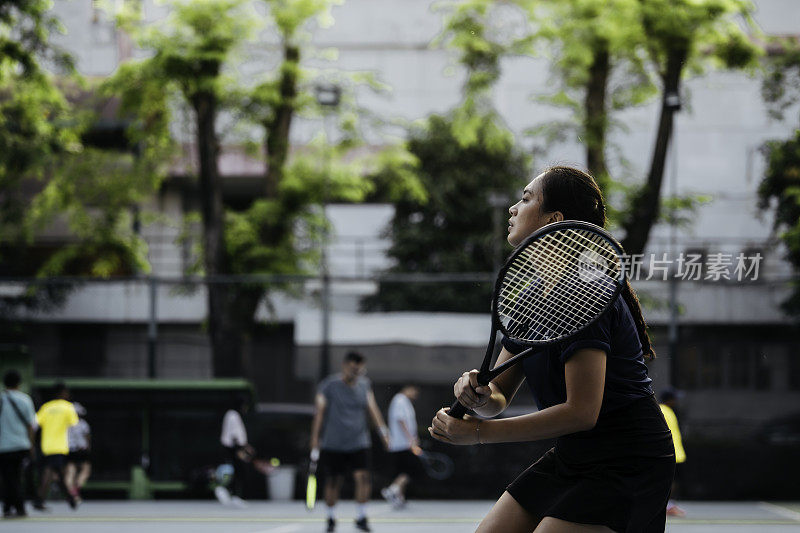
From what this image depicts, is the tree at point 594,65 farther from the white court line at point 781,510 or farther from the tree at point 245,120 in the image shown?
the white court line at point 781,510

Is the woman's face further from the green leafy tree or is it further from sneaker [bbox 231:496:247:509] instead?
the green leafy tree

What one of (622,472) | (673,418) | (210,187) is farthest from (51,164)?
(622,472)

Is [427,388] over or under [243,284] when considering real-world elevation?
under

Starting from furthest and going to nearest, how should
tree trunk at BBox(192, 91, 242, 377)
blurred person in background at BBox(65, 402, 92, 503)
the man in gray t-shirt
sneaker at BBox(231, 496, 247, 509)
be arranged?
1. tree trunk at BBox(192, 91, 242, 377)
2. sneaker at BBox(231, 496, 247, 509)
3. blurred person in background at BBox(65, 402, 92, 503)
4. the man in gray t-shirt

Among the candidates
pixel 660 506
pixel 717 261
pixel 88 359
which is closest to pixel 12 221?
pixel 88 359

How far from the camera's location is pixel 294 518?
A: 13.5 m

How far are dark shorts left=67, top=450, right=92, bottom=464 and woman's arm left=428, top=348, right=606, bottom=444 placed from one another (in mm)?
12820

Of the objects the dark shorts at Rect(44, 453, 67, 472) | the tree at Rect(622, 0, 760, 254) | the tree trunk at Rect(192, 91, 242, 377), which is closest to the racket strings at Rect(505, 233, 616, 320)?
the dark shorts at Rect(44, 453, 67, 472)

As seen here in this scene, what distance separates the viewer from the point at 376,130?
63.3 ft

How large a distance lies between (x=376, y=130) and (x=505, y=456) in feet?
21.8

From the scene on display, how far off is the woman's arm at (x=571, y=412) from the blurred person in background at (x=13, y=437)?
10940 mm

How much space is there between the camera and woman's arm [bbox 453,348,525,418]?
2867 mm

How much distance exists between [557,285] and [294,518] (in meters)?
11.2

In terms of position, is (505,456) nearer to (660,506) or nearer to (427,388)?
(427,388)
